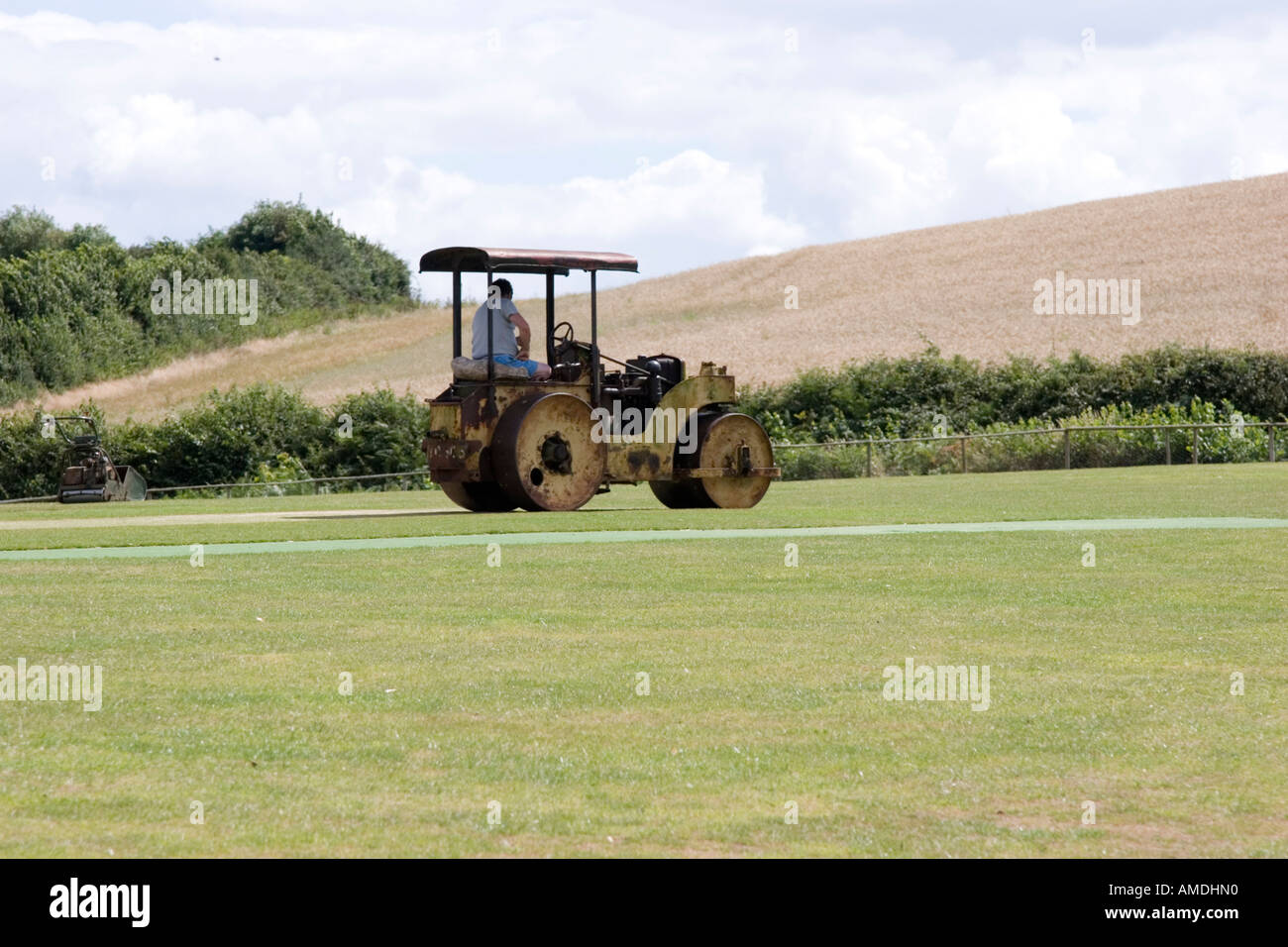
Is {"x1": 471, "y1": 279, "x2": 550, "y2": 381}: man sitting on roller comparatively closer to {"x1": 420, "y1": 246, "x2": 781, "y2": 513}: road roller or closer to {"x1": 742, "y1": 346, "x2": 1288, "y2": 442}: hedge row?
{"x1": 420, "y1": 246, "x2": 781, "y2": 513}: road roller

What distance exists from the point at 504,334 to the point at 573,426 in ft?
4.80

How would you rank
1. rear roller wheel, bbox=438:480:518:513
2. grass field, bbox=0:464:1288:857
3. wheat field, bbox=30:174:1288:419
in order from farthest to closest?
wheat field, bbox=30:174:1288:419 → rear roller wheel, bbox=438:480:518:513 → grass field, bbox=0:464:1288:857

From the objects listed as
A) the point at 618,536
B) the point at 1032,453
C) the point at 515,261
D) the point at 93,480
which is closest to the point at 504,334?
the point at 515,261

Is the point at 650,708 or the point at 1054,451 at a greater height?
the point at 1054,451

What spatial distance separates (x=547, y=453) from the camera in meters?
23.2

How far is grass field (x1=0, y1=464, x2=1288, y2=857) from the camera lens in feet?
20.8

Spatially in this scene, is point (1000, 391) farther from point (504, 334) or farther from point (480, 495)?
point (504, 334)

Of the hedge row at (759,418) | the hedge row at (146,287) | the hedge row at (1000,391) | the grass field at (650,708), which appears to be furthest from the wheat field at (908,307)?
the grass field at (650,708)

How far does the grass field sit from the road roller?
634 cm

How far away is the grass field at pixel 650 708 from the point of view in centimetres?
635

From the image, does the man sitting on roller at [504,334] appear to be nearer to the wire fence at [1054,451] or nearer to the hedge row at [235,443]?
the wire fence at [1054,451]

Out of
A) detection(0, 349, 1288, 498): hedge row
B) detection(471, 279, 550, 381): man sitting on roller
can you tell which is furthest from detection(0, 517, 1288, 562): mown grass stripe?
detection(0, 349, 1288, 498): hedge row

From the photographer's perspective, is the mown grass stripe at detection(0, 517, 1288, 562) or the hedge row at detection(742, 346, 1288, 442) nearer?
the mown grass stripe at detection(0, 517, 1288, 562)

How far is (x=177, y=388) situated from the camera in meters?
74.6
